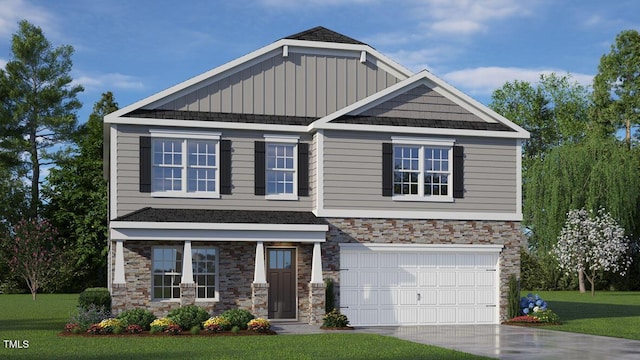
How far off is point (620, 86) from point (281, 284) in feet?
130

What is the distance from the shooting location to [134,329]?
72.3ft

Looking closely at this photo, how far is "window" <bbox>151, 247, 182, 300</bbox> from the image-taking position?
2483cm

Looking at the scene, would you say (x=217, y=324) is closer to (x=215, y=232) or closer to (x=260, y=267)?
(x=260, y=267)

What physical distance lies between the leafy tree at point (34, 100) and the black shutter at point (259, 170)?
3198 centimetres

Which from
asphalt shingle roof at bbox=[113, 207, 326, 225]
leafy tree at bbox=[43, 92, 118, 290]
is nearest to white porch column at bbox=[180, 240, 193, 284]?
asphalt shingle roof at bbox=[113, 207, 326, 225]

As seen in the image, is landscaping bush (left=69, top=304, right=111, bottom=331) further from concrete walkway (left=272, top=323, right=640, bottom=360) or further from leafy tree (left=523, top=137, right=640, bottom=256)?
leafy tree (left=523, top=137, right=640, bottom=256)

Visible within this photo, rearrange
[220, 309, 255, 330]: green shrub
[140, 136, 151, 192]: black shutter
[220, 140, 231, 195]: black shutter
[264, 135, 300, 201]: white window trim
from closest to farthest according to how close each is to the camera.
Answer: [220, 309, 255, 330]: green shrub < [140, 136, 151, 192]: black shutter < [220, 140, 231, 195]: black shutter < [264, 135, 300, 201]: white window trim

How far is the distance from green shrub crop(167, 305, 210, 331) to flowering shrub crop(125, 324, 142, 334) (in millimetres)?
899

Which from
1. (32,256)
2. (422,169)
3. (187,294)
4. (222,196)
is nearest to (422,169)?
(422,169)

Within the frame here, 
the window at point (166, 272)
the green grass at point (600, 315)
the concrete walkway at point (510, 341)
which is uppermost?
the window at point (166, 272)

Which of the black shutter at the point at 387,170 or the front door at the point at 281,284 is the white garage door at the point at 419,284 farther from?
the black shutter at the point at 387,170

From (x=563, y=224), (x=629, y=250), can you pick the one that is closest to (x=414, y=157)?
(x=563, y=224)

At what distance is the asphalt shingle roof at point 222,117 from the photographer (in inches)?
1001

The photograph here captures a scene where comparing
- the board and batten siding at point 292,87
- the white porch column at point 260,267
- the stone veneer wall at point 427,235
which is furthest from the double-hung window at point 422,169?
the white porch column at point 260,267
